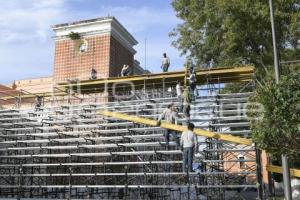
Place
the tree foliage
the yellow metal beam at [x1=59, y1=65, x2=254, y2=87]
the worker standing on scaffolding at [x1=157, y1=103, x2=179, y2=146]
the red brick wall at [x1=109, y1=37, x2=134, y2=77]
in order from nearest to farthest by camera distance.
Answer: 1. the tree foliage
2. the worker standing on scaffolding at [x1=157, y1=103, x2=179, y2=146]
3. the yellow metal beam at [x1=59, y1=65, x2=254, y2=87]
4. the red brick wall at [x1=109, y1=37, x2=134, y2=77]

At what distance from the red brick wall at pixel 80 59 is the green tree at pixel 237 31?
33.7ft

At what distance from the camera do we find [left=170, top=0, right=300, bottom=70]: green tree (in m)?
20.1

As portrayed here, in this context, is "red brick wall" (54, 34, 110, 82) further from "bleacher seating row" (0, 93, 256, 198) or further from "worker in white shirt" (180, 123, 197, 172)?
"worker in white shirt" (180, 123, 197, 172)

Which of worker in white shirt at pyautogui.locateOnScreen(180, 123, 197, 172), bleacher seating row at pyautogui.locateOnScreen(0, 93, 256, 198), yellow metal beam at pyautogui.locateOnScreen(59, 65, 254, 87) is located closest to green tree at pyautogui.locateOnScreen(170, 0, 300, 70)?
yellow metal beam at pyautogui.locateOnScreen(59, 65, 254, 87)

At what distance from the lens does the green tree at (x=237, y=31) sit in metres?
20.1

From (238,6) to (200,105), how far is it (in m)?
5.21

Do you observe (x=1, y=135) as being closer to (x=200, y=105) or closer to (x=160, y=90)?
(x=160, y=90)

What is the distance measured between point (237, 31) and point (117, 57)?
50.1ft

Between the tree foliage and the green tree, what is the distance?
865 centimetres

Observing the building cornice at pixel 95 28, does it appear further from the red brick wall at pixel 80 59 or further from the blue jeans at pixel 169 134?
the blue jeans at pixel 169 134

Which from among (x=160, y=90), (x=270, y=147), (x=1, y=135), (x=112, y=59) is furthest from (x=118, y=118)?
(x=112, y=59)

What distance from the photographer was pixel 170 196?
22.5 metres

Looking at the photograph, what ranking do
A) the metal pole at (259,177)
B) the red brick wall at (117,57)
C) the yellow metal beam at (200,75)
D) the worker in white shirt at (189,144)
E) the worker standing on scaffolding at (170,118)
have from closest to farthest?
the worker in white shirt at (189,144), the metal pole at (259,177), the worker standing on scaffolding at (170,118), the yellow metal beam at (200,75), the red brick wall at (117,57)

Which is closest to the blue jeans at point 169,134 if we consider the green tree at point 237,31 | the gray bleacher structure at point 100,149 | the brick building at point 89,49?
the gray bleacher structure at point 100,149
